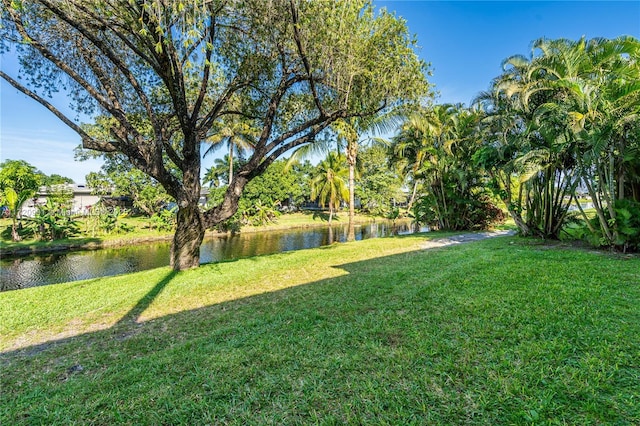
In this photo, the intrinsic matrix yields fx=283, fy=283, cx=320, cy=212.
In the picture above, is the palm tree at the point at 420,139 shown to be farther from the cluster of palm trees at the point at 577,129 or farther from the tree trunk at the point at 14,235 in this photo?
the tree trunk at the point at 14,235

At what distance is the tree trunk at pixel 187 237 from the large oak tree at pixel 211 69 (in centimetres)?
3

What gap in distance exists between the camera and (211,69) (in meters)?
6.88

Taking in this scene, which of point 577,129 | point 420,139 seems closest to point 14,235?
point 420,139

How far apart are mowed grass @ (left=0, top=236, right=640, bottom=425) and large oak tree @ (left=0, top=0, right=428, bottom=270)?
340 centimetres

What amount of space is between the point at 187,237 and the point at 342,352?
19.5 ft

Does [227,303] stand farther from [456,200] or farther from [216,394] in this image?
[456,200]

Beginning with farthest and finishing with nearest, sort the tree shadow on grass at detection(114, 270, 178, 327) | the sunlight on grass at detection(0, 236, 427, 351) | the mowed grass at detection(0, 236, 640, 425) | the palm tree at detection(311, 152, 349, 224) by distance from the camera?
the palm tree at detection(311, 152, 349, 224) < the tree shadow on grass at detection(114, 270, 178, 327) < the sunlight on grass at detection(0, 236, 427, 351) < the mowed grass at detection(0, 236, 640, 425)

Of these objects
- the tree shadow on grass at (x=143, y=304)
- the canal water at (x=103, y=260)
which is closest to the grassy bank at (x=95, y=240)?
the canal water at (x=103, y=260)

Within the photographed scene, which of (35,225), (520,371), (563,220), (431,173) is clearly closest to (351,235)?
(431,173)

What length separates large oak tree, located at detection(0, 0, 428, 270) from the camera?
6000 millimetres

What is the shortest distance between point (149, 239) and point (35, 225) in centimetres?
638

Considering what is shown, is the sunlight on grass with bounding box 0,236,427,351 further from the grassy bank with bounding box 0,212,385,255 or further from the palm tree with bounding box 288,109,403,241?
the grassy bank with bounding box 0,212,385,255

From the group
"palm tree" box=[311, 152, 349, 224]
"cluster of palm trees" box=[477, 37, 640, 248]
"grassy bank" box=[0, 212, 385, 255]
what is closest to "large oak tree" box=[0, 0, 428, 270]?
"cluster of palm trees" box=[477, 37, 640, 248]

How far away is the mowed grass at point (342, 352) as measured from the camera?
214 cm
